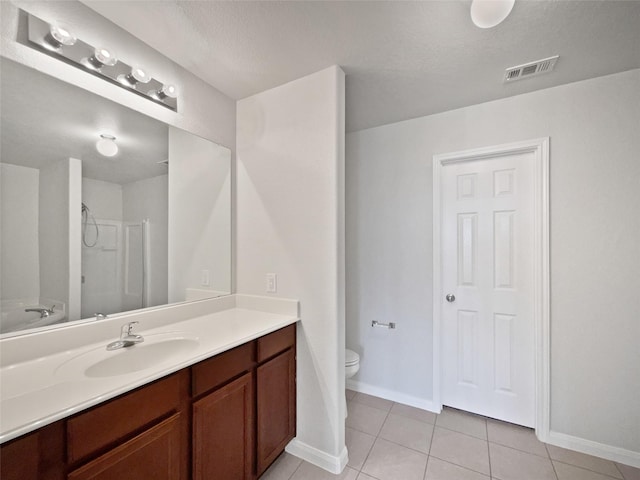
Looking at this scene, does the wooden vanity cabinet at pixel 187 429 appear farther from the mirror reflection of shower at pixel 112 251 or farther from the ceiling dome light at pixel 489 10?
the ceiling dome light at pixel 489 10

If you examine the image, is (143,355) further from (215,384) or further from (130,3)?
(130,3)

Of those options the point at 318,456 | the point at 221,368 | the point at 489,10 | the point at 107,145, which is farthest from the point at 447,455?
the point at 107,145

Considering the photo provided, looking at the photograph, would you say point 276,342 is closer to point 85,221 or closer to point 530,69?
point 85,221

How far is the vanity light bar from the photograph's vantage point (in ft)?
3.61

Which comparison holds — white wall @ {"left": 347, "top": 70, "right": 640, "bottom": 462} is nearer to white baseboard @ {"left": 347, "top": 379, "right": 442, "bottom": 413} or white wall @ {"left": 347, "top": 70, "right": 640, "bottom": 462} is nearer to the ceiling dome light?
white baseboard @ {"left": 347, "top": 379, "right": 442, "bottom": 413}

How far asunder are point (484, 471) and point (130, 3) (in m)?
3.06

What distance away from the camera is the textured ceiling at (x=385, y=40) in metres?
1.24

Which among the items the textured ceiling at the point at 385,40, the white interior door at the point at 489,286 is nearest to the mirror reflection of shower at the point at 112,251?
the textured ceiling at the point at 385,40

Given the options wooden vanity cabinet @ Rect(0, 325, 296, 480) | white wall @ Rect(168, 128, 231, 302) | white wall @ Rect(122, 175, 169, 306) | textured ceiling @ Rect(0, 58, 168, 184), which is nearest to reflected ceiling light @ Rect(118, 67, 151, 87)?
textured ceiling @ Rect(0, 58, 168, 184)

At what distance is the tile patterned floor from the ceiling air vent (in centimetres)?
239

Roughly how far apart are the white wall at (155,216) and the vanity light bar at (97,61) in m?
0.46

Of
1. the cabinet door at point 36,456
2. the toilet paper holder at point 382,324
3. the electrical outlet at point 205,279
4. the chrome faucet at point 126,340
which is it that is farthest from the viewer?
the toilet paper holder at point 382,324

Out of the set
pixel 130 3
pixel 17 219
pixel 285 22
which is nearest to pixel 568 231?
pixel 285 22

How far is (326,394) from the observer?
1628 millimetres
